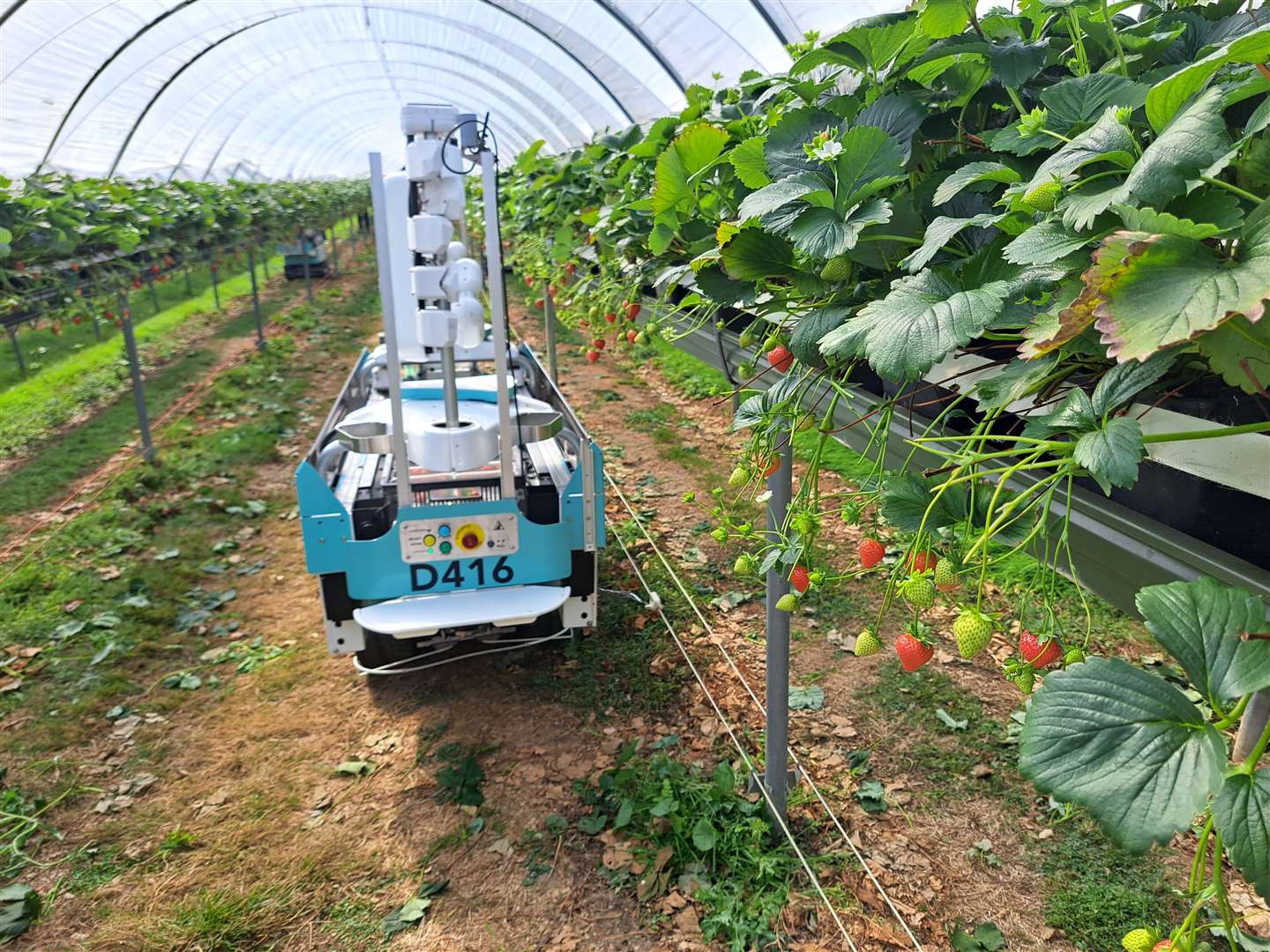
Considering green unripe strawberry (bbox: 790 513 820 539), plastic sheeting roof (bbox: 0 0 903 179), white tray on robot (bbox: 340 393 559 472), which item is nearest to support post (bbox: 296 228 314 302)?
plastic sheeting roof (bbox: 0 0 903 179)

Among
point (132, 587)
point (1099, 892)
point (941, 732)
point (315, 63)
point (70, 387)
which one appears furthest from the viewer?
point (315, 63)

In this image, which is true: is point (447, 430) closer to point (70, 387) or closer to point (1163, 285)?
point (1163, 285)

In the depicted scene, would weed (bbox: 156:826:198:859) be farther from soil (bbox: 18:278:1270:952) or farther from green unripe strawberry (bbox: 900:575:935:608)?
green unripe strawberry (bbox: 900:575:935:608)

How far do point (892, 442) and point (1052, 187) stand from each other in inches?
41.2

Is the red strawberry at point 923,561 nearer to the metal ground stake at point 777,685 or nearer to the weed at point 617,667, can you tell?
the metal ground stake at point 777,685

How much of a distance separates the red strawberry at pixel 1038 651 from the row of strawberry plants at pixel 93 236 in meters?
6.06

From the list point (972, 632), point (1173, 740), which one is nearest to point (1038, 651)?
point (972, 632)

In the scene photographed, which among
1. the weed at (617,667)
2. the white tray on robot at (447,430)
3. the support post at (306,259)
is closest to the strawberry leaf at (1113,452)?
the white tray on robot at (447,430)

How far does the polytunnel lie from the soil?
0.07 feet

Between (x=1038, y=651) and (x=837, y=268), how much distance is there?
650mm

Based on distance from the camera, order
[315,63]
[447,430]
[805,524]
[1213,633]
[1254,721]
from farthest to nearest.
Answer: [315,63], [447,430], [805,524], [1254,721], [1213,633]

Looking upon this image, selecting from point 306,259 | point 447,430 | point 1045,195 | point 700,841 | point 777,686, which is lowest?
point 700,841

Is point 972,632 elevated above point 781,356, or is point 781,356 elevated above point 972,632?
point 781,356

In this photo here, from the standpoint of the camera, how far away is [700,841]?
321 cm
